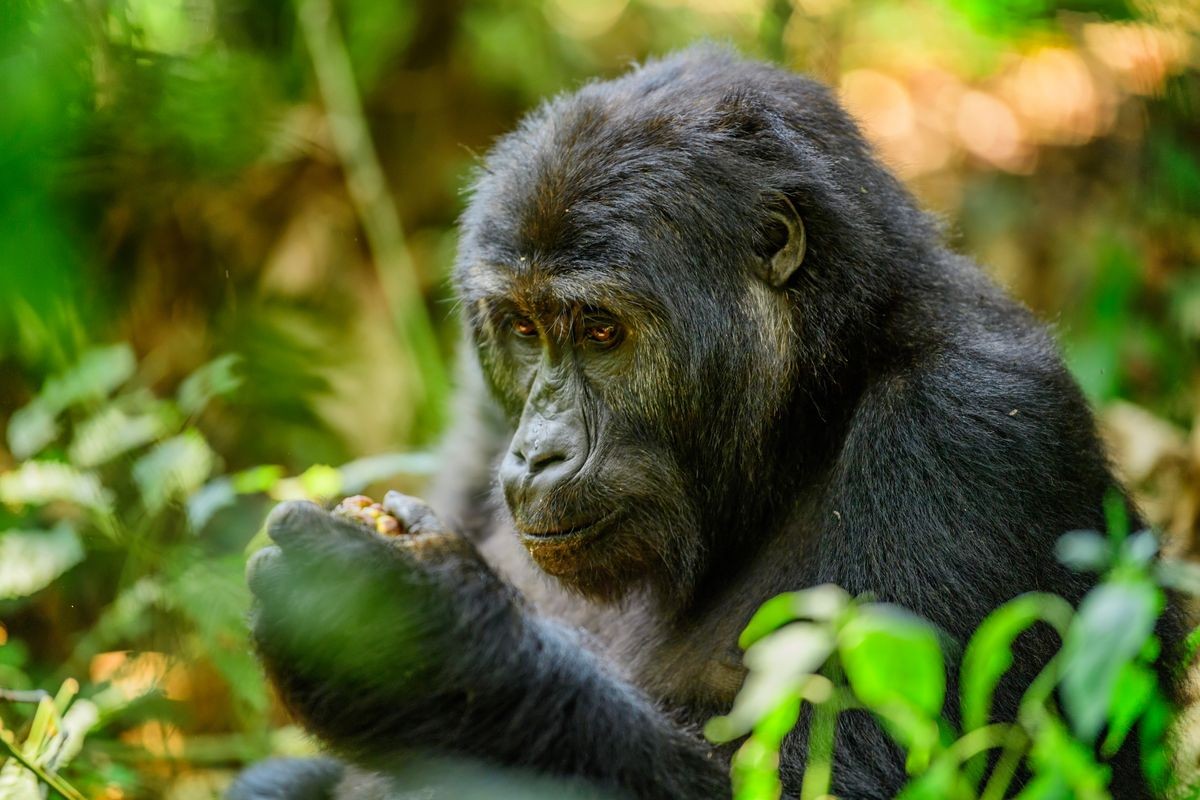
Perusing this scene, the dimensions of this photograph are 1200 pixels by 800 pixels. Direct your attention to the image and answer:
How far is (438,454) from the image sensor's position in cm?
593

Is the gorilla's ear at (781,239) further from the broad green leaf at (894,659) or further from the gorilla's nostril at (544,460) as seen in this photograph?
the broad green leaf at (894,659)

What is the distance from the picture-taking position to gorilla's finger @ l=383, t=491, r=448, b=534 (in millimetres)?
3568

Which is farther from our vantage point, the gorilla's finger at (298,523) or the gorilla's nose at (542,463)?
the gorilla's nose at (542,463)

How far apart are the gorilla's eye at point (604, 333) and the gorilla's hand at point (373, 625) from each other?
901 mm

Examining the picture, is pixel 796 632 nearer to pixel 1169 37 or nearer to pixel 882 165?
pixel 882 165

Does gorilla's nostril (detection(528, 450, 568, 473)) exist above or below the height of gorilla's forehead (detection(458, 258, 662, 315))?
below

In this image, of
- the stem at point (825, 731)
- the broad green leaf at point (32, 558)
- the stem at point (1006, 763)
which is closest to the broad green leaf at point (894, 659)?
the stem at point (1006, 763)

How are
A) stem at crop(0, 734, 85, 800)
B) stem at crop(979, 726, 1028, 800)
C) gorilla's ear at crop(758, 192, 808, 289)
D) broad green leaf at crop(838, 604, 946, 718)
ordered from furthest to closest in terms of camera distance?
gorilla's ear at crop(758, 192, 808, 289), stem at crop(0, 734, 85, 800), stem at crop(979, 726, 1028, 800), broad green leaf at crop(838, 604, 946, 718)

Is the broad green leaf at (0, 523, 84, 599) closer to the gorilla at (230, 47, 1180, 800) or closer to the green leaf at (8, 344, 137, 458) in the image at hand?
the green leaf at (8, 344, 137, 458)

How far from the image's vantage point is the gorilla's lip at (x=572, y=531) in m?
3.77

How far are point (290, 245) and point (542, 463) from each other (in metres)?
5.61

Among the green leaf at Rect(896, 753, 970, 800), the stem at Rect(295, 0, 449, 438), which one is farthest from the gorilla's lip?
the stem at Rect(295, 0, 449, 438)

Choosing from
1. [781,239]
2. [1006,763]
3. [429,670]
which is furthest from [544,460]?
[1006,763]

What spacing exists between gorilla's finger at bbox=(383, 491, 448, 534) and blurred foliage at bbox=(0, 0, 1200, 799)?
0.68 m
